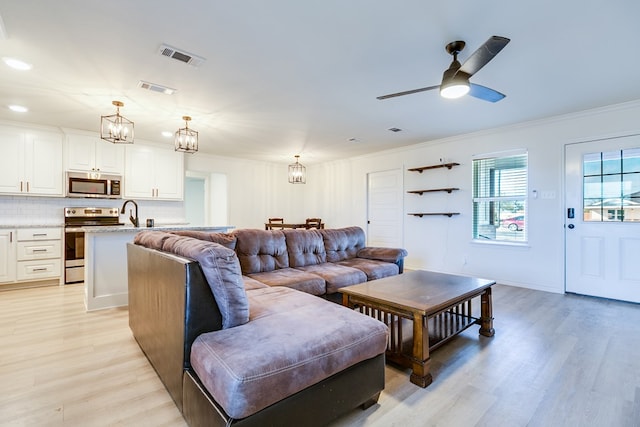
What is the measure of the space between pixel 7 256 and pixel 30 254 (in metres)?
0.24

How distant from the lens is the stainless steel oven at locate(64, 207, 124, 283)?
15.0 ft

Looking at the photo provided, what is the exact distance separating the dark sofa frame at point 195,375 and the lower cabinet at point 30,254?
13.0 ft

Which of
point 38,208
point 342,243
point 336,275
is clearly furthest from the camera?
point 38,208

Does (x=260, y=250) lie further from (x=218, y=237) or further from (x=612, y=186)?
(x=612, y=186)

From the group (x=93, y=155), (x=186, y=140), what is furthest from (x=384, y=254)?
(x=93, y=155)

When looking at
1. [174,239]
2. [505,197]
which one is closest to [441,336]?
[174,239]

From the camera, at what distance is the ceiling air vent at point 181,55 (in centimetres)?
247

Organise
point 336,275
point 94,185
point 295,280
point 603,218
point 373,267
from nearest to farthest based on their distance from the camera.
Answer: point 295,280, point 336,275, point 373,267, point 603,218, point 94,185

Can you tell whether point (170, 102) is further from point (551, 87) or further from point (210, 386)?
point (551, 87)

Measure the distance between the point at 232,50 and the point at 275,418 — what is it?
2.64 meters

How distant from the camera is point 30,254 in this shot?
4375 mm

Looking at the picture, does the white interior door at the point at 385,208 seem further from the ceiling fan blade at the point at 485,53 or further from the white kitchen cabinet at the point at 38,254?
the white kitchen cabinet at the point at 38,254

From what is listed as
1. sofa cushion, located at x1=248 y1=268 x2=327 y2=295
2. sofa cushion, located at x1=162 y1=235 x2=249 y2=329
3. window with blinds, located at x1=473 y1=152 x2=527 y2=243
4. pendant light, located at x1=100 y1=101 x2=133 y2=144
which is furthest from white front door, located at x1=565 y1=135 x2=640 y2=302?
pendant light, located at x1=100 y1=101 x2=133 y2=144

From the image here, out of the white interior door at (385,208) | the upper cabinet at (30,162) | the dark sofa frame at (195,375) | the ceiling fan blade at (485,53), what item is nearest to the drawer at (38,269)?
the upper cabinet at (30,162)
